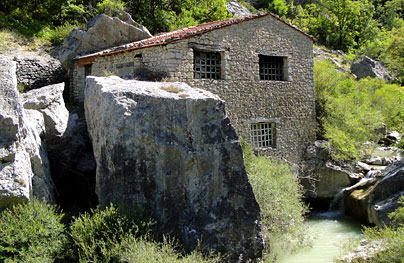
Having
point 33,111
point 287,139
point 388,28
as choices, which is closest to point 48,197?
point 33,111

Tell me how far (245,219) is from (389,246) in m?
2.70

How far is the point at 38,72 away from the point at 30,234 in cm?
1084

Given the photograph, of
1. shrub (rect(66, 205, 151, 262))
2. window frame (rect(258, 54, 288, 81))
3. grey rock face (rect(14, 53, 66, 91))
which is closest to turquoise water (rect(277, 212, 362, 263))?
shrub (rect(66, 205, 151, 262))

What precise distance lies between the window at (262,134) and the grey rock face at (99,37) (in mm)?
6363

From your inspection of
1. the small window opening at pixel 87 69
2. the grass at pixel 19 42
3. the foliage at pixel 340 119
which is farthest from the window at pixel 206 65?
the grass at pixel 19 42

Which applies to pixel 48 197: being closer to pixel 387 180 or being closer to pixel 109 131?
pixel 109 131

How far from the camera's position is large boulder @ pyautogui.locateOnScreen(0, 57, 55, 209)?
20.0ft

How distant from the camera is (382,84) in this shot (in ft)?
81.9

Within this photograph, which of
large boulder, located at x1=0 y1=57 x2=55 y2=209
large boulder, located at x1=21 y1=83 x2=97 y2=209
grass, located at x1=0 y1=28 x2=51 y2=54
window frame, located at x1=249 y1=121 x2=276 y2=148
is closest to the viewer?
large boulder, located at x1=0 y1=57 x2=55 y2=209

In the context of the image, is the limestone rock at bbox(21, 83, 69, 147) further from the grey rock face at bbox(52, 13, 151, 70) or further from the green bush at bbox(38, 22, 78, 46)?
the green bush at bbox(38, 22, 78, 46)

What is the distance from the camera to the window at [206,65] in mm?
11180

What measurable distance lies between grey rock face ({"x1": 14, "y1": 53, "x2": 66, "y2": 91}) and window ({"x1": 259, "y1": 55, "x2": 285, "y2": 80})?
859 cm

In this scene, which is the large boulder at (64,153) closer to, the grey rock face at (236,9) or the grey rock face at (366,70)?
the grey rock face at (236,9)

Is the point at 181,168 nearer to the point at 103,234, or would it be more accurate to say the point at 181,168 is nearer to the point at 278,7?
the point at 103,234
